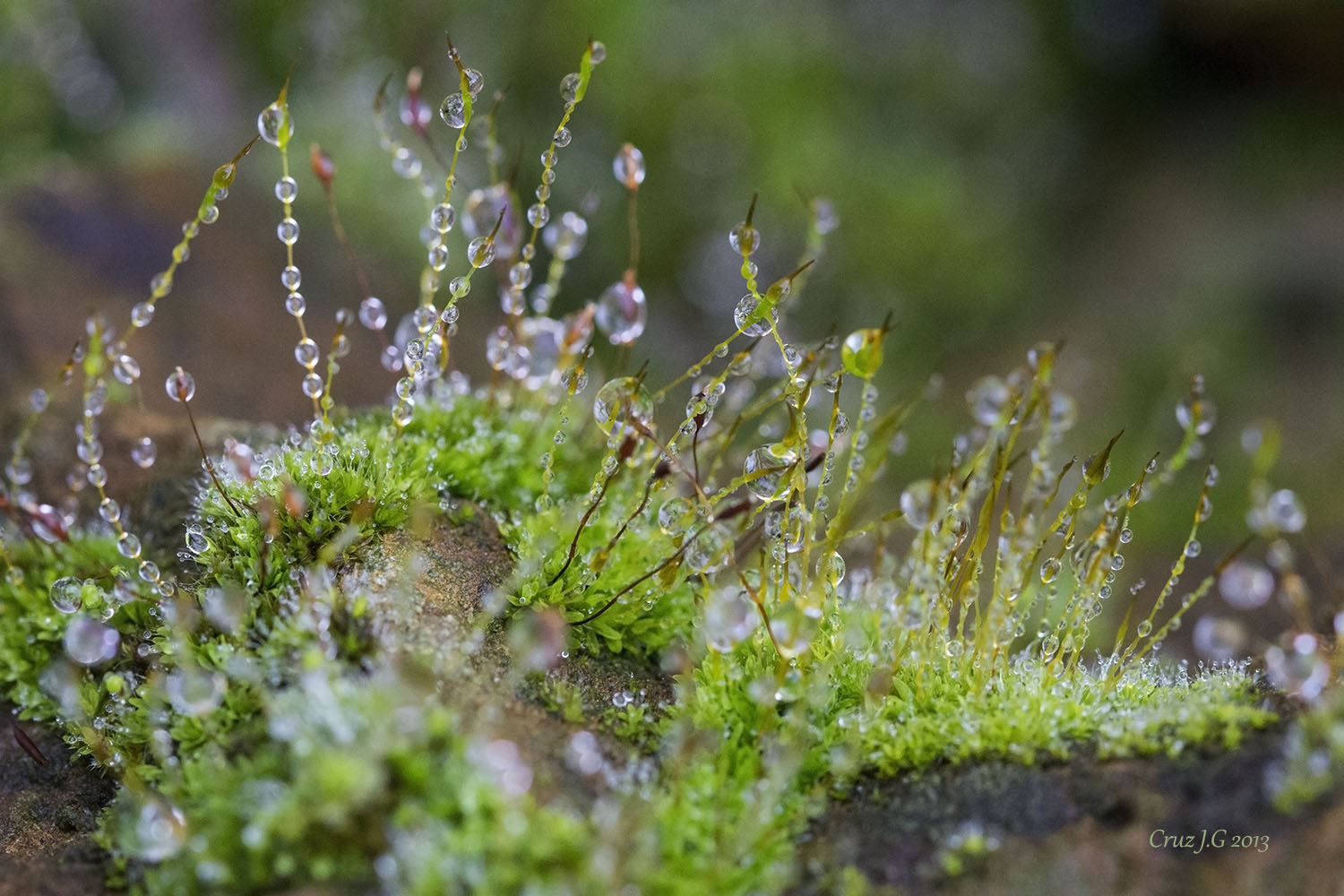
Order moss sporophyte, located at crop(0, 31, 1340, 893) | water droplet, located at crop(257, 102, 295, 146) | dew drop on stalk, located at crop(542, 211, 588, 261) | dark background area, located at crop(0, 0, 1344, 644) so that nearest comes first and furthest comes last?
moss sporophyte, located at crop(0, 31, 1340, 893), water droplet, located at crop(257, 102, 295, 146), dew drop on stalk, located at crop(542, 211, 588, 261), dark background area, located at crop(0, 0, 1344, 644)

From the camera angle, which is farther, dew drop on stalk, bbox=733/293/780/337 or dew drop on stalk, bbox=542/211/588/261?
dew drop on stalk, bbox=542/211/588/261

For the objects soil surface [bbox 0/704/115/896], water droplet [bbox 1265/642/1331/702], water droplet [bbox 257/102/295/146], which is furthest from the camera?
water droplet [bbox 257/102/295/146]

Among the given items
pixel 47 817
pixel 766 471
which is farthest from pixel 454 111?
pixel 47 817

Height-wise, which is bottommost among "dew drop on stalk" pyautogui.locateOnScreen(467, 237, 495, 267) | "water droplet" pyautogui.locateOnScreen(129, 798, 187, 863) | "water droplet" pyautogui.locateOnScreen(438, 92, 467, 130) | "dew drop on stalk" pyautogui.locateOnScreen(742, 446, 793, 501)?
"water droplet" pyautogui.locateOnScreen(129, 798, 187, 863)

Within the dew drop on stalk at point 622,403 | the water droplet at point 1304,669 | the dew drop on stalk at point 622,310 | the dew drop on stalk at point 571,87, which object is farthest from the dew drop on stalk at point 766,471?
the water droplet at point 1304,669

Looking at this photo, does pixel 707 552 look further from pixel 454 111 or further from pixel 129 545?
pixel 129 545

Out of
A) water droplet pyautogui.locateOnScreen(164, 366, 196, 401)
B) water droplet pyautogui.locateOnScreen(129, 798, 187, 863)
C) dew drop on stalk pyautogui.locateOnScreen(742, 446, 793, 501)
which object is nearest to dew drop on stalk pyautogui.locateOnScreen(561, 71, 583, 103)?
dew drop on stalk pyautogui.locateOnScreen(742, 446, 793, 501)

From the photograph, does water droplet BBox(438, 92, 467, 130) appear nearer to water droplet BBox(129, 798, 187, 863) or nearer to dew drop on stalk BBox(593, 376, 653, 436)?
dew drop on stalk BBox(593, 376, 653, 436)

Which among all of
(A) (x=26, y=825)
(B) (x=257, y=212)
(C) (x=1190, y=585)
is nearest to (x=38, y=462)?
(A) (x=26, y=825)
